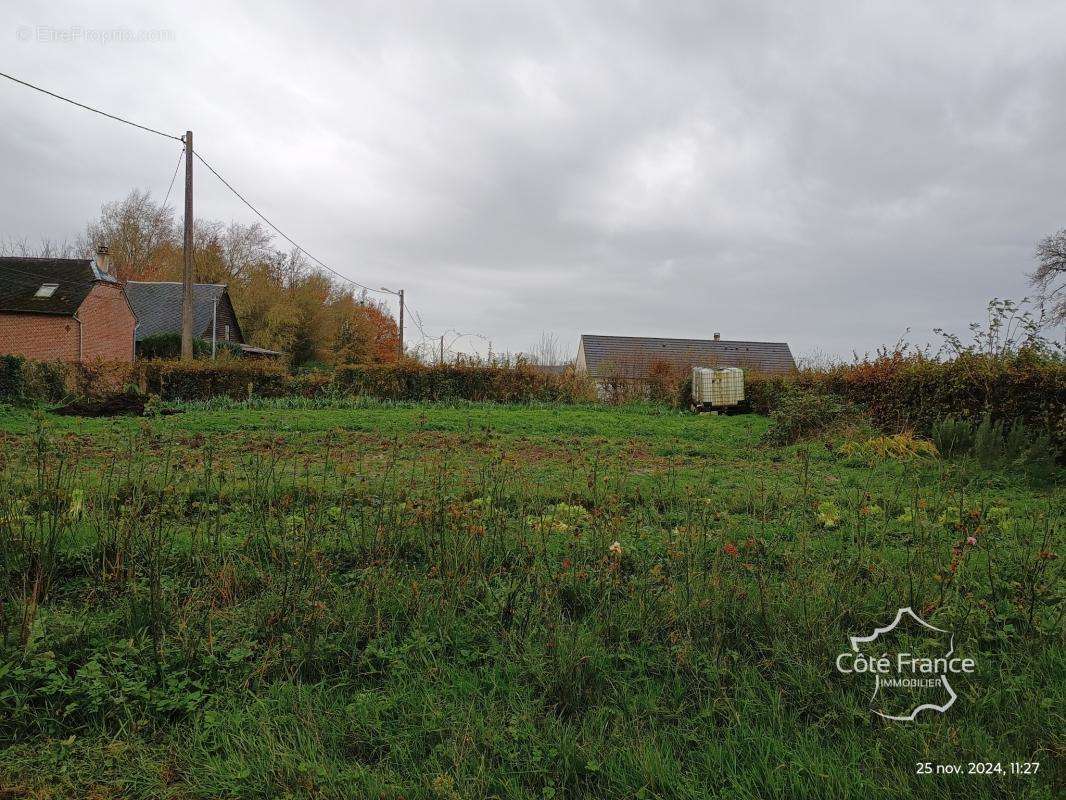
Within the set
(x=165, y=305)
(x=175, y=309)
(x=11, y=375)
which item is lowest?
(x=11, y=375)

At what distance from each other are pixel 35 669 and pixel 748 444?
27.5 feet

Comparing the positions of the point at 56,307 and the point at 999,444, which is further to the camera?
the point at 56,307

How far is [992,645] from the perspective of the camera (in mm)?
2615

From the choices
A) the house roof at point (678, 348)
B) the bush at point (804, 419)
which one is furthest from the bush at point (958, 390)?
the house roof at point (678, 348)

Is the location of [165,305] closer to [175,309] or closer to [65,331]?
[175,309]

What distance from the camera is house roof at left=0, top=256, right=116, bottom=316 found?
2717 centimetres

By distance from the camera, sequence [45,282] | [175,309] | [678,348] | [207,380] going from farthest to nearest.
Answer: [678,348], [175,309], [45,282], [207,380]

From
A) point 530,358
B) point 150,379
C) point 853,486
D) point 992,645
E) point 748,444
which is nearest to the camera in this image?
point 992,645

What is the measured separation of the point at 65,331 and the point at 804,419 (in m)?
30.6

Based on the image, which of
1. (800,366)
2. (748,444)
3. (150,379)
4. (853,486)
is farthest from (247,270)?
(853,486)

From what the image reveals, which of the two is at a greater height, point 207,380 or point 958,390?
point 207,380

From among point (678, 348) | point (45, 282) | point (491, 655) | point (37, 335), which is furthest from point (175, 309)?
point (491, 655)

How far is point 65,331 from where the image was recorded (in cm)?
2755

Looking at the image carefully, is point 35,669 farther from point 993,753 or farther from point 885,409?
point 885,409
